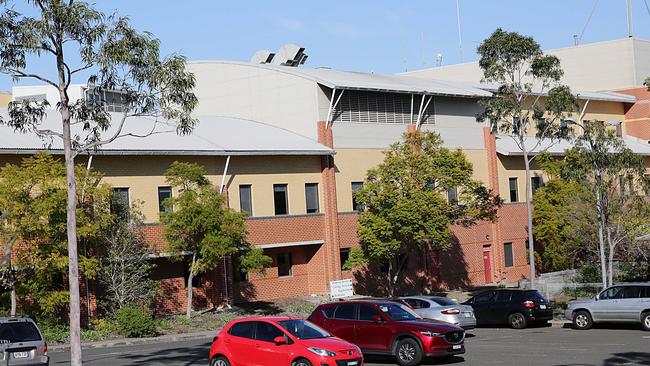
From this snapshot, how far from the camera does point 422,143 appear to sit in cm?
4809

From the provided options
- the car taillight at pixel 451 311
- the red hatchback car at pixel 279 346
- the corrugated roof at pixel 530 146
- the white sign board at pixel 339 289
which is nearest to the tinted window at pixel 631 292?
the car taillight at pixel 451 311

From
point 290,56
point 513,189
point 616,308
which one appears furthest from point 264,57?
point 616,308

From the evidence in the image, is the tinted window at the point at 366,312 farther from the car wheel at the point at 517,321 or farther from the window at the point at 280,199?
the window at the point at 280,199

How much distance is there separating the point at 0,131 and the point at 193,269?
959cm

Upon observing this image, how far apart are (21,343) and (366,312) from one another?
8.46 meters

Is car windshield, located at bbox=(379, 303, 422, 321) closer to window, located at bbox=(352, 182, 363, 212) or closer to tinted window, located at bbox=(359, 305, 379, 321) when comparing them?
tinted window, located at bbox=(359, 305, 379, 321)

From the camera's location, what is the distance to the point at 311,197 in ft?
163

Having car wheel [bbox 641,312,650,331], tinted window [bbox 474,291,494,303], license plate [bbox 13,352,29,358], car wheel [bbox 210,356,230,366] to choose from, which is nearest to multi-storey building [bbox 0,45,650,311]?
tinted window [bbox 474,291,494,303]

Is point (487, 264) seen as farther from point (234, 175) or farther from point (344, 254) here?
point (234, 175)

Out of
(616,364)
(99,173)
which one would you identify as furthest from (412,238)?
(616,364)

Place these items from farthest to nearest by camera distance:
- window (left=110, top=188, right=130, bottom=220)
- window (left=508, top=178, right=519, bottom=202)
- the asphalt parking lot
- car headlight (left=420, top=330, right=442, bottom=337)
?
1. window (left=508, top=178, right=519, bottom=202)
2. window (left=110, top=188, right=130, bottom=220)
3. the asphalt parking lot
4. car headlight (left=420, top=330, right=442, bottom=337)

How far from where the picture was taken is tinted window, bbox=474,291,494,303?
3700 cm

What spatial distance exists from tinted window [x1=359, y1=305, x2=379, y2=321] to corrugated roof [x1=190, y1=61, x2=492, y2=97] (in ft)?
83.8

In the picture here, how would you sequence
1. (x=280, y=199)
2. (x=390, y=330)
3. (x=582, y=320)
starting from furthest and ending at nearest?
(x=280, y=199) → (x=582, y=320) → (x=390, y=330)
